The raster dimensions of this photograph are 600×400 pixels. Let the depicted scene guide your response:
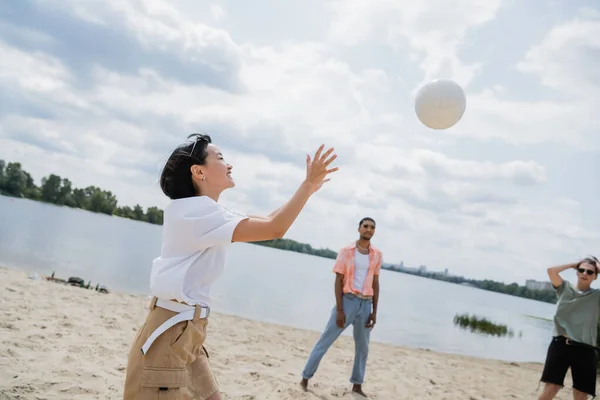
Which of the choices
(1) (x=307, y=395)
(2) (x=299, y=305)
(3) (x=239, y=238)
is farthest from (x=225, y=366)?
(2) (x=299, y=305)

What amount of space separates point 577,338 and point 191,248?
518 cm

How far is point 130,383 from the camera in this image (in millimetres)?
2264

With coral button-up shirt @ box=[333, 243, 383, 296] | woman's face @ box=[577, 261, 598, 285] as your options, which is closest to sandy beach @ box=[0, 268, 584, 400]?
coral button-up shirt @ box=[333, 243, 383, 296]

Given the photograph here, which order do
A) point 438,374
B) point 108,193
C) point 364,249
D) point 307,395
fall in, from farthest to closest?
1. point 108,193
2. point 438,374
3. point 364,249
4. point 307,395

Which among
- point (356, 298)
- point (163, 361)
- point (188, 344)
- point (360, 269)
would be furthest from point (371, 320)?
point (163, 361)

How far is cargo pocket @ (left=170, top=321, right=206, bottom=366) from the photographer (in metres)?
2.30

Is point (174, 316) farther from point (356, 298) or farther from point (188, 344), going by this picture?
point (356, 298)

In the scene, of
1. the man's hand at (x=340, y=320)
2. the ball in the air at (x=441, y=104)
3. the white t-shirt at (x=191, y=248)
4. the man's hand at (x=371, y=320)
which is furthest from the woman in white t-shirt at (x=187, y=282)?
the man's hand at (x=371, y=320)

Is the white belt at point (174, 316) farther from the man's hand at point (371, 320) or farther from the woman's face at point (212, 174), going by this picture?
the man's hand at point (371, 320)

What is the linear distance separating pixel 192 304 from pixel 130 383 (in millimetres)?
449

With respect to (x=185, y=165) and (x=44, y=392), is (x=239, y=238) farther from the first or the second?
(x=44, y=392)

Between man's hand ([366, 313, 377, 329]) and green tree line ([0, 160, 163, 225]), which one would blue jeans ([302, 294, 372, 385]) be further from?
green tree line ([0, 160, 163, 225])

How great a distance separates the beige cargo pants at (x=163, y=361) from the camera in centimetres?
222

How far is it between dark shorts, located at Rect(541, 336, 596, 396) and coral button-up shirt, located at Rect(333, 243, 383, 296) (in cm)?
228
